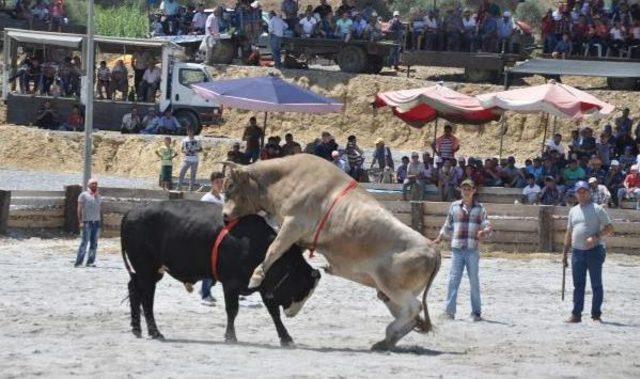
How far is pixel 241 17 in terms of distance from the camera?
149 ft

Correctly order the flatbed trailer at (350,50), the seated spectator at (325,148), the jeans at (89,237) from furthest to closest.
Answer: the flatbed trailer at (350,50), the seated spectator at (325,148), the jeans at (89,237)

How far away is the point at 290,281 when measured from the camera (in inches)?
637

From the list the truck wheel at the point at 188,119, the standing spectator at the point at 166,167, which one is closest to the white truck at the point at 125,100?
the truck wheel at the point at 188,119

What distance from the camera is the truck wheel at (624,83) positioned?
1628 inches

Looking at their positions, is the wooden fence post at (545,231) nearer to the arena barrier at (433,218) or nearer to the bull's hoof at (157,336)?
the arena barrier at (433,218)

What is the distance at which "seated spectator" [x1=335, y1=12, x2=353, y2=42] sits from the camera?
141ft

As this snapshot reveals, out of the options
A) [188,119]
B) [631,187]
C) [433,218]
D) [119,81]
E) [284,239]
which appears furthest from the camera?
[119,81]

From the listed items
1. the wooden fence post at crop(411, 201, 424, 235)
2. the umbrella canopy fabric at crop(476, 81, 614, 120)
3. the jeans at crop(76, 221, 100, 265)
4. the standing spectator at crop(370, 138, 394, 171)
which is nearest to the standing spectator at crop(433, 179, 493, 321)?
the jeans at crop(76, 221, 100, 265)

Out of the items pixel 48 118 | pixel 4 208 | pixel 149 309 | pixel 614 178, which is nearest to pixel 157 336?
pixel 149 309

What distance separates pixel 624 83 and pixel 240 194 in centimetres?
2686

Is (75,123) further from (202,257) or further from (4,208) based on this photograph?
(202,257)

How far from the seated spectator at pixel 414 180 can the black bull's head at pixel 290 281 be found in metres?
14.1

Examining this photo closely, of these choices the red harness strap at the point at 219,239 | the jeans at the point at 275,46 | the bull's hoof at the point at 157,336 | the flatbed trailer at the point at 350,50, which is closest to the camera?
the red harness strap at the point at 219,239

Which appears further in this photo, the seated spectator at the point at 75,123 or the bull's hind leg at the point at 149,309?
the seated spectator at the point at 75,123
